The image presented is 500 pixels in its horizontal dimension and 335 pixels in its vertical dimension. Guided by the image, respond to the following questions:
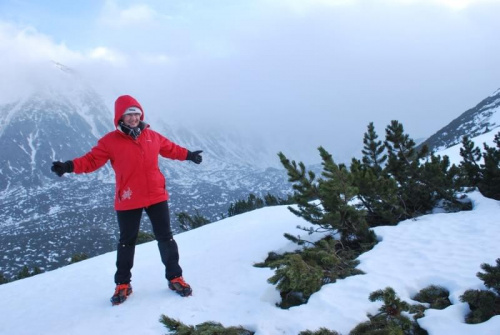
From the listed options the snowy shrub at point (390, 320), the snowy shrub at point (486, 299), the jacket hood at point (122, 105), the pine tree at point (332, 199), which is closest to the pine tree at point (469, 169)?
the pine tree at point (332, 199)

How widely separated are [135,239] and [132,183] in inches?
39.1

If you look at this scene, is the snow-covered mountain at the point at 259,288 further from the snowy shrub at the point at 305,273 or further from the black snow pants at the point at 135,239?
the black snow pants at the point at 135,239

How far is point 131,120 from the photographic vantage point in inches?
224

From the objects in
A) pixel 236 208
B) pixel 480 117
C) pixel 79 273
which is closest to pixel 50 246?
pixel 236 208

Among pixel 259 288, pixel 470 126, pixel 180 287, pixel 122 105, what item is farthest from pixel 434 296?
pixel 470 126

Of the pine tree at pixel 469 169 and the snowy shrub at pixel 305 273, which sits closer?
the snowy shrub at pixel 305 273

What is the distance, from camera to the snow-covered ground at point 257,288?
13.6ft

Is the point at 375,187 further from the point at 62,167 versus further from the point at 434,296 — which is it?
the point at 62,167

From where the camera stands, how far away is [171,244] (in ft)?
19.4

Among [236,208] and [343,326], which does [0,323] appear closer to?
[343,326]

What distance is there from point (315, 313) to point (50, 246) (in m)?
191

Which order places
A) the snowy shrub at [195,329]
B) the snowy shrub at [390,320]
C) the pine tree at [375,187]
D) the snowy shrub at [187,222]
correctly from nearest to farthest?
the snowy shrub at [195,329], the snowy shrub at [390,320], the pine tree at [375,187], the snowy shrub at [187,222]

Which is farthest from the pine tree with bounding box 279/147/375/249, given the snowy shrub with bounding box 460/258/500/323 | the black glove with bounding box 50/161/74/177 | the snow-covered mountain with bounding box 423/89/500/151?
the snow-covered mountain with bounding box 423/89/500/151

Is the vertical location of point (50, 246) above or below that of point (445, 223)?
below
